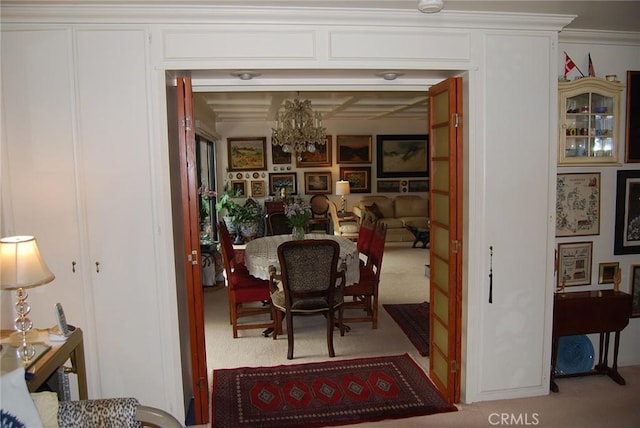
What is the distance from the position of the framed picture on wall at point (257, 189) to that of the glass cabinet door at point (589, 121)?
A: 7144mm

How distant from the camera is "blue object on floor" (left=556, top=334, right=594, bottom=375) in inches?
141

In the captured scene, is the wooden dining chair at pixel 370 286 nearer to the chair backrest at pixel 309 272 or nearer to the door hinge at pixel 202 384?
the chair backrest at pixel 309 272

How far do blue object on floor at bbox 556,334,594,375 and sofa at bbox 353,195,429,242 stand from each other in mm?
5678

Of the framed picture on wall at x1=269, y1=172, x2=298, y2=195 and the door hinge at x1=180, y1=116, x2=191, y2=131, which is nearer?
the door hinge at x1=180, y1=116, x2=191, y2=131

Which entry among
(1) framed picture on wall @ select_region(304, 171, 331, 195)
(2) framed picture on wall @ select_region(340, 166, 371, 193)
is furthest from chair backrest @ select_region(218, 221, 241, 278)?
(2) framed picture on wall @ select_region(340, 166, 371, 193)

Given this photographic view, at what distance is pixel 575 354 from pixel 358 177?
6.89 metres

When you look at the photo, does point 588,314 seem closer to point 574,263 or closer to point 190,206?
point 574,263

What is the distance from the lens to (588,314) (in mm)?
3363

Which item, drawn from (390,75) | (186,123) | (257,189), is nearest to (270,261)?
(186,123)

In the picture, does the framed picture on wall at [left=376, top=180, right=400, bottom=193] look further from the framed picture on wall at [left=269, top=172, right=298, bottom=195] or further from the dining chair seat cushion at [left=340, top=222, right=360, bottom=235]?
the framed picture on wall at [left=269, top=172, right=298, bottom=195]

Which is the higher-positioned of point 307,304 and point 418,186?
point 418,186

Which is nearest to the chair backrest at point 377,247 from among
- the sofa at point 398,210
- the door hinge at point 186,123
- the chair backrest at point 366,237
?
the chair backrest at point 366,237

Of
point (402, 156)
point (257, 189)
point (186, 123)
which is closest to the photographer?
point (186, 123)

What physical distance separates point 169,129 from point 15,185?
951 millimetres
